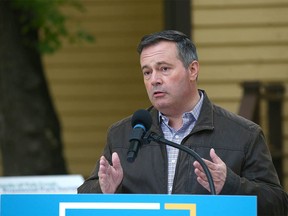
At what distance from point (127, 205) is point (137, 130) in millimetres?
454

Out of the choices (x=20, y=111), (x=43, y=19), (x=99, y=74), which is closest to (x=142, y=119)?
(x=43, y=19)

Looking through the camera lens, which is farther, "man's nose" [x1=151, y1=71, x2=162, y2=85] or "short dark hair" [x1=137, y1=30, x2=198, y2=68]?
"short dark hair" [x1=137, y1=30, x2=198, y2=68]

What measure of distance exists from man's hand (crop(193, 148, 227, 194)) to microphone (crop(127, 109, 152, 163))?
0.27 metres

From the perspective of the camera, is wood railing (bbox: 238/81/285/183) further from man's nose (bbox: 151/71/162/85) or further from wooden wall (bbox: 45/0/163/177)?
wooden wall (bbox: 45/0/163/177)

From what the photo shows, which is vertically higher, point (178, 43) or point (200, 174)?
point (178, 43)

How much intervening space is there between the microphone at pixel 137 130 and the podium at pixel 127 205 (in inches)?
11.2

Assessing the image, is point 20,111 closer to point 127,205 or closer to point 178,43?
point 178,43

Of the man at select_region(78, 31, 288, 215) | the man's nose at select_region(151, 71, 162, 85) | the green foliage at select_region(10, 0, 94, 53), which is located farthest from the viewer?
the green foliage at select_region(10, 0, 94, 53)

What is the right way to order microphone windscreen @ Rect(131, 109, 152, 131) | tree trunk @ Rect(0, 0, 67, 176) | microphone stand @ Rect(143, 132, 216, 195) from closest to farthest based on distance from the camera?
1. microphone stand @ Rect(143, 132, 216, 195)
2. microphone windscreen @ Rect(131, 109, 152, 131)
3. tree trunk @ Rect(0, 0, 67, 176)

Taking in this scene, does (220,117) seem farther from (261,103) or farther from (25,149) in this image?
(25,149)

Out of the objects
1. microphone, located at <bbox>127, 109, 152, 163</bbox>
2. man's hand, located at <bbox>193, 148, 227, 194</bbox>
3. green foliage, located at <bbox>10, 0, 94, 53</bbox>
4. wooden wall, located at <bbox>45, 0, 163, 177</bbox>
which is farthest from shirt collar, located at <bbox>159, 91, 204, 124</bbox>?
wooden wall, located at <bbox>45, 0, 163, 177</bbox>

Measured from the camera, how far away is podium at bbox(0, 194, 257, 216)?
3918mm

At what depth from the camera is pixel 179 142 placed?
4703 mm

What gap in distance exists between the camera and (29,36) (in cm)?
1117
